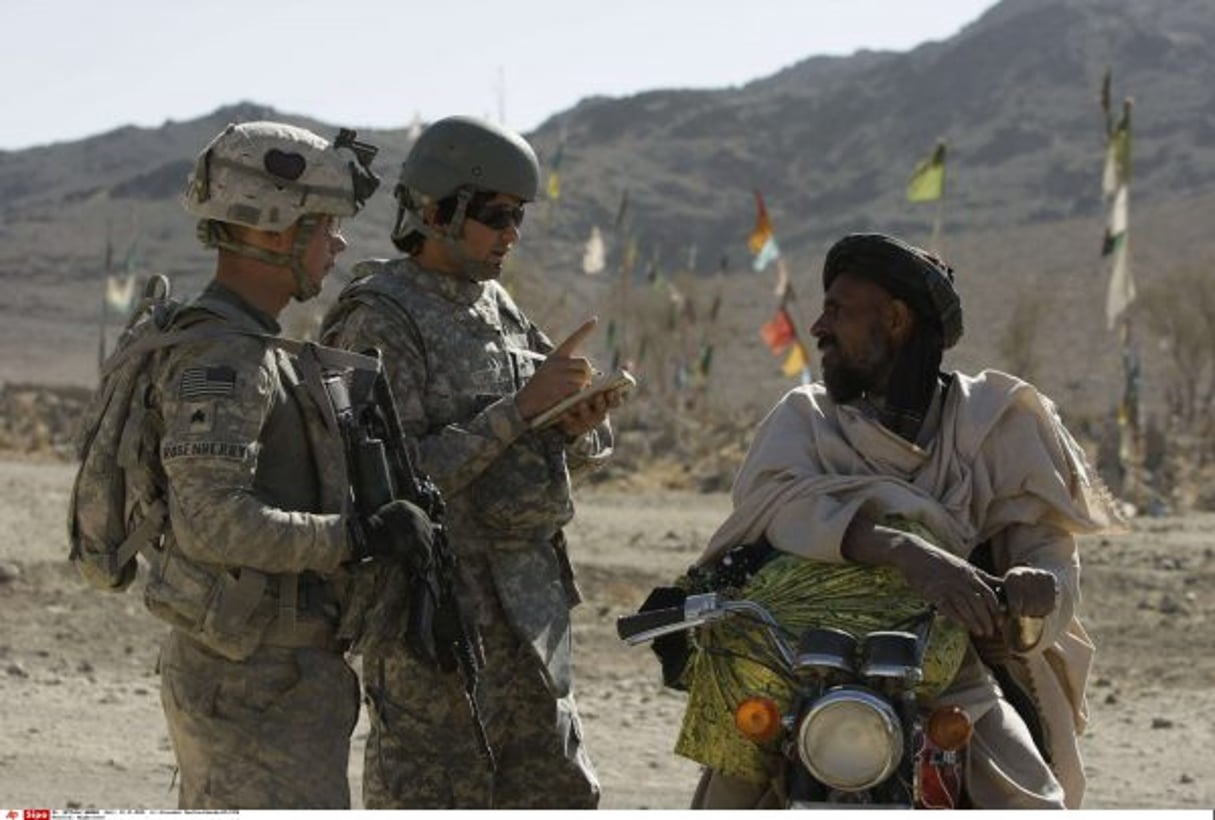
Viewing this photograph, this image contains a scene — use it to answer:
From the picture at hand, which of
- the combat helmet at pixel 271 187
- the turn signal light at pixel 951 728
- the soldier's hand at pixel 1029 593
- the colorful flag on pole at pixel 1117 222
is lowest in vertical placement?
the colorful flag on pole at pixel 1117 222

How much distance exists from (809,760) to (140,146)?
15040 cm

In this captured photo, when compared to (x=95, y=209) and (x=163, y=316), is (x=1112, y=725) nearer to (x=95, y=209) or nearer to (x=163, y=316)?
(x=163, y=316)

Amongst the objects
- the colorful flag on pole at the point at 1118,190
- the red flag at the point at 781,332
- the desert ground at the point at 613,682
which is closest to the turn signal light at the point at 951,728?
the desert ground at the point at 613,682

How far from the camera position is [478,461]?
4836 mm

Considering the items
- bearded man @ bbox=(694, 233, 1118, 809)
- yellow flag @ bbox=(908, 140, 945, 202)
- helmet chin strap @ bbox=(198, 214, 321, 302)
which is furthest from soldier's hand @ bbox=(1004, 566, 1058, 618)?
yellow flag @ bbox=(908, 140, 945, 202)

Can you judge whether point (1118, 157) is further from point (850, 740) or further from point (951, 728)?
point (850, 740)

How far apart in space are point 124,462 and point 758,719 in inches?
51.2

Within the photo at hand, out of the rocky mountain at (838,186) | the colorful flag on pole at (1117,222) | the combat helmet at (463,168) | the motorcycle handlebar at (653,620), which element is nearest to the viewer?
the motorcycle handlebar at (653,620)

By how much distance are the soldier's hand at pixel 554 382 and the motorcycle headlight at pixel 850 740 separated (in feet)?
4.12

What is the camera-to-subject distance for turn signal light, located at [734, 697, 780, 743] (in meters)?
3.88

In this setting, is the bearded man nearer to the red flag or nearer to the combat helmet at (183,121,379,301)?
the combat helmet at (183,121,379,301)

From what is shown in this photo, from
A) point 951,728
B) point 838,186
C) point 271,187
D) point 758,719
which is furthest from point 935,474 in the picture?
point 838,186

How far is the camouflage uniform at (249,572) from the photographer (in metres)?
4.06

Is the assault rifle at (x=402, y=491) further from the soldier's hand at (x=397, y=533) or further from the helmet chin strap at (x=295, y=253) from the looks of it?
the helmet chin strap at (x=295, y=253)
